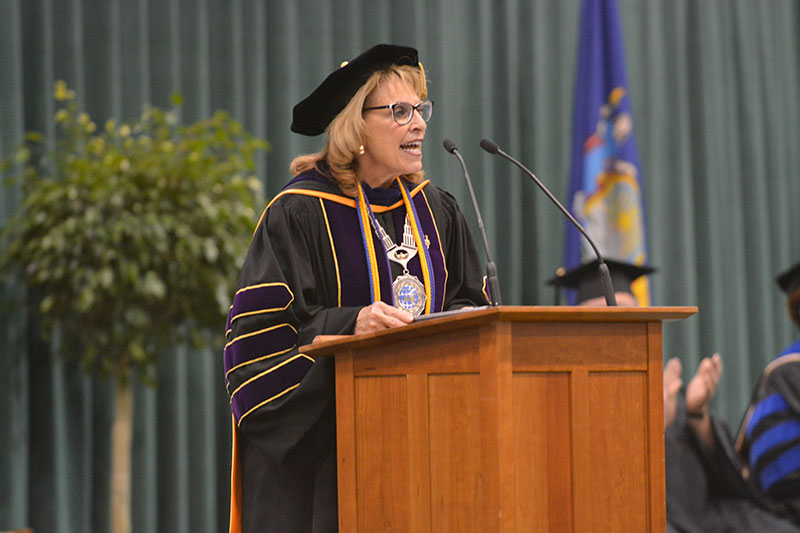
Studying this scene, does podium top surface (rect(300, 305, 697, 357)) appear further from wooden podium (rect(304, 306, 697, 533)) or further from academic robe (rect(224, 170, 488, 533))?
academic robe (rect(224, 170, 488, 533))

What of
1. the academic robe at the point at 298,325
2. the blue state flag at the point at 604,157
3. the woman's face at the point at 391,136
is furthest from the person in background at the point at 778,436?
the woman's face at the point at 391,136

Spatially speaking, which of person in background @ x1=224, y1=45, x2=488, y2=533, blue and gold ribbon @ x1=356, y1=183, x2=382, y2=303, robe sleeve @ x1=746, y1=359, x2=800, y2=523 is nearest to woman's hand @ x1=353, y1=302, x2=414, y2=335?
person in background @ x1=224, y1=45, x2=488, y2=533

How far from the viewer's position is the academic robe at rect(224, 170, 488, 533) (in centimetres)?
214

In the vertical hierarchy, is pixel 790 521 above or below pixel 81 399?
below

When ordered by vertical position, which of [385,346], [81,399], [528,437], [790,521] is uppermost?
[385,346]

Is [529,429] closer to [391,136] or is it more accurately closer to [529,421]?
[529,421]

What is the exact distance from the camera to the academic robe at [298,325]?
7.04 feet

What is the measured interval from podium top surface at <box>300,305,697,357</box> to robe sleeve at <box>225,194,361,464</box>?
0.95ft

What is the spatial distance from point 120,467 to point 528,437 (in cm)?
319

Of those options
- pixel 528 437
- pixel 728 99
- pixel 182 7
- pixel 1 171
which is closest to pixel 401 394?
pixel 528 437

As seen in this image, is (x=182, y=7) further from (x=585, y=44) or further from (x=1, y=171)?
(x=585, y=44)

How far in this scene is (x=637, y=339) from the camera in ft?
5.84

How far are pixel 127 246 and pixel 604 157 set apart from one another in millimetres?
2805

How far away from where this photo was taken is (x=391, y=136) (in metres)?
2.35
